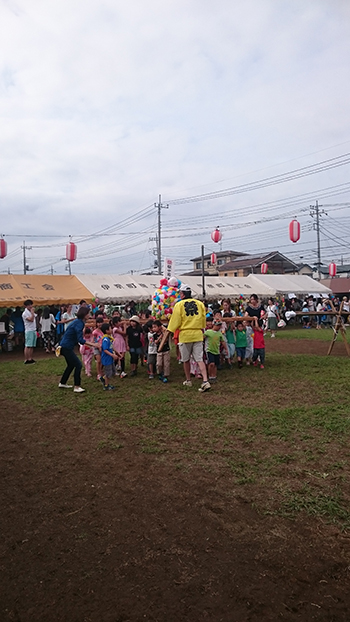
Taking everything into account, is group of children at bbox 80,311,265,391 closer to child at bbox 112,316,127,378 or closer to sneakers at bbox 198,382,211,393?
child at bbox 112,316,127,378

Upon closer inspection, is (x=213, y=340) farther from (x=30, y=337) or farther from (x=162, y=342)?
(x=30, y=337)

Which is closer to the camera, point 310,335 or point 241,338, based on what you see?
point 241,338

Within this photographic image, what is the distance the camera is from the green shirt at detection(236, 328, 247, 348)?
1001 centimetres

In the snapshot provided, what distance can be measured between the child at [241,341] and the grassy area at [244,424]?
0.57 meters

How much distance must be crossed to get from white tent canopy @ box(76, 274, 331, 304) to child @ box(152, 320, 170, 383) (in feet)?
31.4

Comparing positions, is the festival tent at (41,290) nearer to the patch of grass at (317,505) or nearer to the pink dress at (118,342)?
the pink dress at (118,342)

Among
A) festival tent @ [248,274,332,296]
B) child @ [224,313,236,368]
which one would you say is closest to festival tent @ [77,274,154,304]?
festival tent @ [248,274,332,296]

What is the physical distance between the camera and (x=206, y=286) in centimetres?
2319

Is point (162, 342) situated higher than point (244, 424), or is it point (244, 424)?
point (162, 342)

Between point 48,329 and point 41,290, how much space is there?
2175mm

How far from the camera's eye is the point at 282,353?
12.7 m

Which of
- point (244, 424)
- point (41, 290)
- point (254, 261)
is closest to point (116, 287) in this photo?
point (41, 290)

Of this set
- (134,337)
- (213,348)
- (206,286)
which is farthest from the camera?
(206,286)

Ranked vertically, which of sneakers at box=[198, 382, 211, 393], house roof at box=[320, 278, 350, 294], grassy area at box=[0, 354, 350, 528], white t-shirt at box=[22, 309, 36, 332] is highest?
house roof at box=[320, 278, 350, 294]
